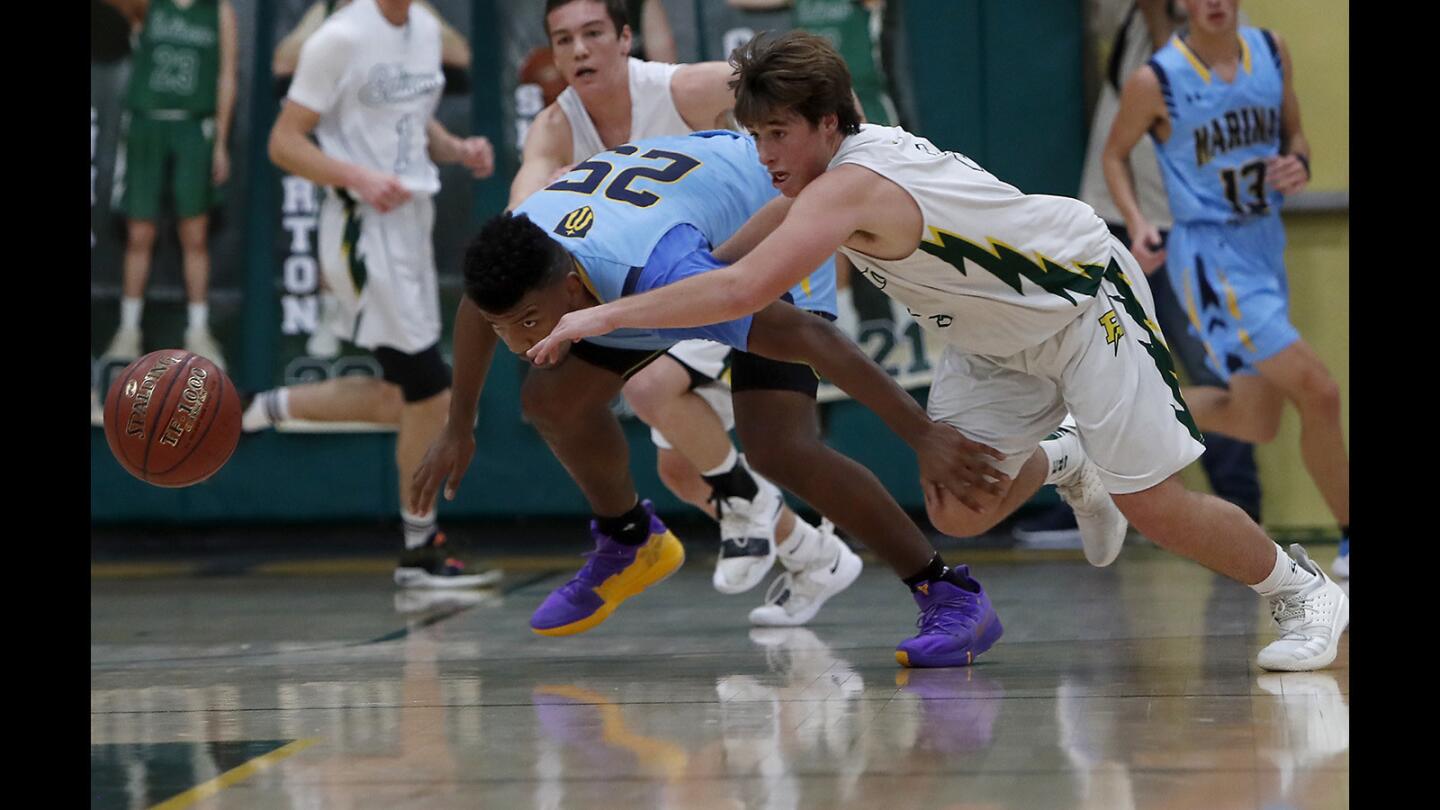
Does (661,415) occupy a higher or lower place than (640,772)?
higher

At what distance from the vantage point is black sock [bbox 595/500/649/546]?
4516 millimetres

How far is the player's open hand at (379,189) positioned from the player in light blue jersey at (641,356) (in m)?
2.16

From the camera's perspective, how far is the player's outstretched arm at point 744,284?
3.23 m

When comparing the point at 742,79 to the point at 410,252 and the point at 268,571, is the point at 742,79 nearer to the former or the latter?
the point at 410,252

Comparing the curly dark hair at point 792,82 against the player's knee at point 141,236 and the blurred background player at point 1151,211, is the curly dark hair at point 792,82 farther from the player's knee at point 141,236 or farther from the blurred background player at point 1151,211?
the player's knee at point 141,236

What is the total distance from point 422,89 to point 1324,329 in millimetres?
3834

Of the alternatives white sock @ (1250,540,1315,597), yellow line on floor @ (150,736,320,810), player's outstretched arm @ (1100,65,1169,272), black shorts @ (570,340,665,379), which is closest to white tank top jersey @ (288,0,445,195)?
black shorts @ (570,340,665,379)

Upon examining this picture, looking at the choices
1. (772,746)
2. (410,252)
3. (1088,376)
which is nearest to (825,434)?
(410,252)

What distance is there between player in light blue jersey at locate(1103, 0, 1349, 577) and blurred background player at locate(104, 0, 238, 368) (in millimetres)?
3986

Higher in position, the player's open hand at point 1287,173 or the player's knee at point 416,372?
the player's open hand at point 1287,173

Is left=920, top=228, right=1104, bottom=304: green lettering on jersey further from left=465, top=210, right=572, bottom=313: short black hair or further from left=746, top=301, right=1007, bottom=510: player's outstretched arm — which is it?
left=465, top=210, right=572, bottom=313: short black hair

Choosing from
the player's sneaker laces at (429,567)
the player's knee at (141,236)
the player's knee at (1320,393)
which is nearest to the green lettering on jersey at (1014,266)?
the player's knee at (1320,393)

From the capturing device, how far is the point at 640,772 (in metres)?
2.92

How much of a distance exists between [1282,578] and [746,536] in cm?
182
